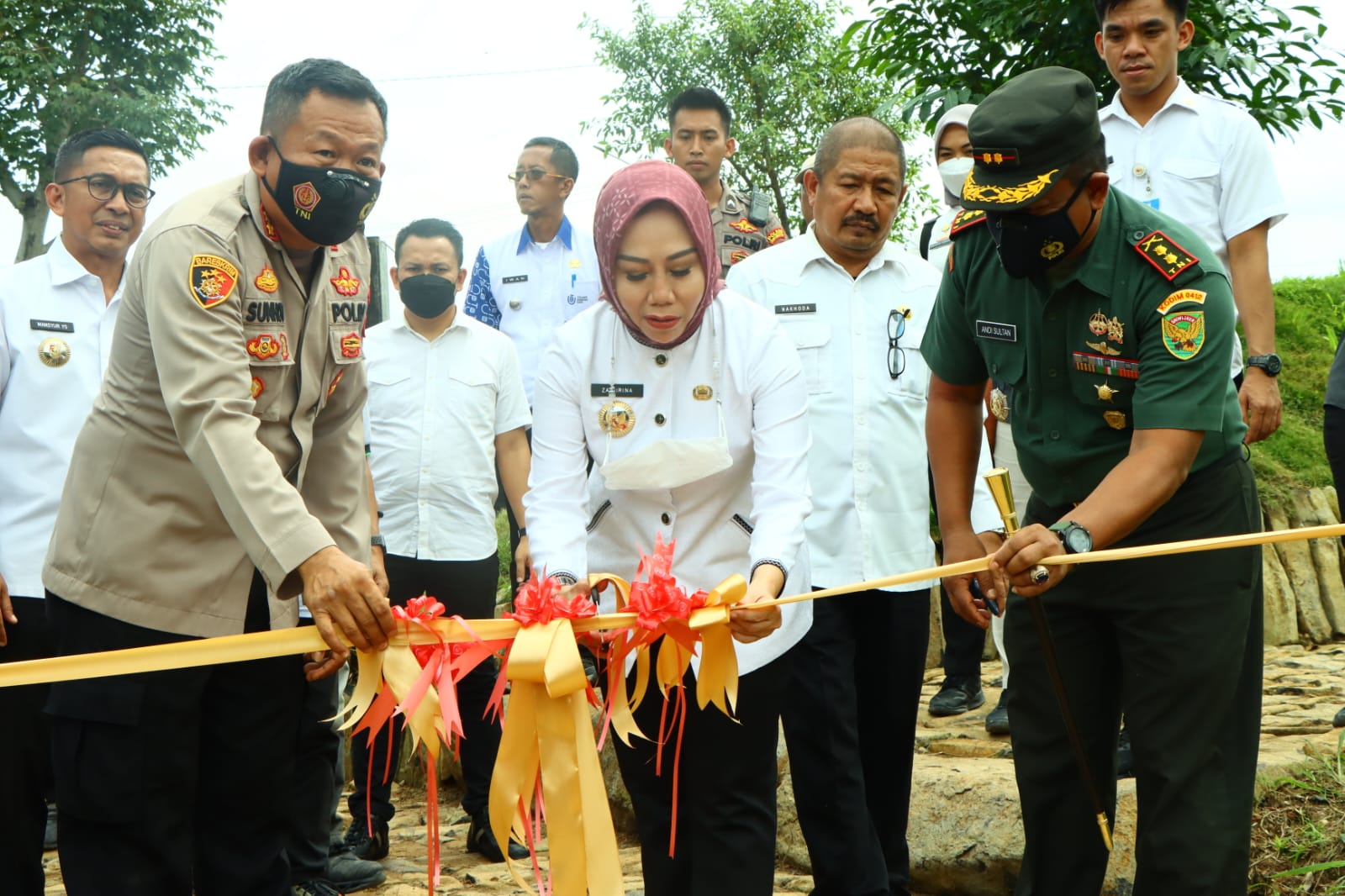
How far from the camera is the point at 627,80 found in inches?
956

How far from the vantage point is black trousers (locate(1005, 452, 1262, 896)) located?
9.66 feet

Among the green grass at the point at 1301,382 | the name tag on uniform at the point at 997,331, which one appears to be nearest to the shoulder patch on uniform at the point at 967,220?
the name tag on uniform at the point at 997,331

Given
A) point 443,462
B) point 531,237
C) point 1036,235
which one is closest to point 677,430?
point 1036,235

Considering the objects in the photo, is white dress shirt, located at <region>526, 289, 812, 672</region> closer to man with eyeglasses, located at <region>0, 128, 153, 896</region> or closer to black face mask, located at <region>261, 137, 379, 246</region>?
black face mask, located at <region>261, 137, 379, 246</region>

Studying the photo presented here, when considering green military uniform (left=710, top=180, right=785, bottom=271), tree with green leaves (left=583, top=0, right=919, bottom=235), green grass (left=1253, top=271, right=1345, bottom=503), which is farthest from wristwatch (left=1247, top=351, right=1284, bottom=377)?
tree with green leaves (left=583, top=0, right=919, bottom=235)

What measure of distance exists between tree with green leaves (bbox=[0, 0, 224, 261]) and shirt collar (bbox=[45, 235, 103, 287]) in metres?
19.3

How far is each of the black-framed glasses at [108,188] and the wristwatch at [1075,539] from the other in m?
3.33

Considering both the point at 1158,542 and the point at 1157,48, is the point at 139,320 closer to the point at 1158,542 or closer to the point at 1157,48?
the point at 1158,542

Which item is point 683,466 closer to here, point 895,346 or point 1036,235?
point 1036,235

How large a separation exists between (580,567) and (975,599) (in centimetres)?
118

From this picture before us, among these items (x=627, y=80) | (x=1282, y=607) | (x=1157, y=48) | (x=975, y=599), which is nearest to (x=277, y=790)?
(x=975, y=599)

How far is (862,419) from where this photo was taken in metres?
4.29

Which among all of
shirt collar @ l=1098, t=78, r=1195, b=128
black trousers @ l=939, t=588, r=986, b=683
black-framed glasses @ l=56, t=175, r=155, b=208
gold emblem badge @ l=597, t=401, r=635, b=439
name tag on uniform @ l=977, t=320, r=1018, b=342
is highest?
shirt collar @ l=1098, t=78, r=1195, b=128

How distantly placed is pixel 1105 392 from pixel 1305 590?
5193 millimetres
